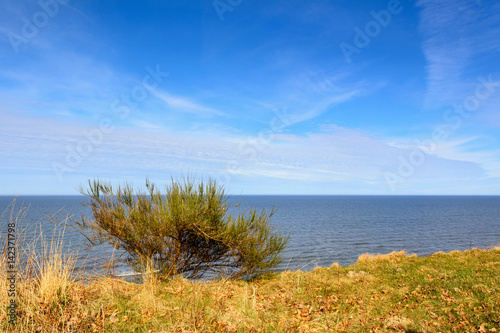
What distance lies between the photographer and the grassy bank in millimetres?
5262

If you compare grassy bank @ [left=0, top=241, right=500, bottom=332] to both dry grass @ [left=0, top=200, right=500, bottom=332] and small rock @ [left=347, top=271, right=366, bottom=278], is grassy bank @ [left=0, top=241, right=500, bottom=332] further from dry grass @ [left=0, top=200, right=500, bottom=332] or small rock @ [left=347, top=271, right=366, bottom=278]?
small rock @ [left=347, top=271, right=366, bottom=278]

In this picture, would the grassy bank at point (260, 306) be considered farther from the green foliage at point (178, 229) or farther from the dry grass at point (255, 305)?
the green foliage at point (178, 229)

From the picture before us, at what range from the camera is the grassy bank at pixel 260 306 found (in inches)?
207

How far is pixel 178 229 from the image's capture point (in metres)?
8.63

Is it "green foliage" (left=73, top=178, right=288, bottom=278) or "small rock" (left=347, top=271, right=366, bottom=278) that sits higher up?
"green foliage" (left=73, top=178, right=288, bottom=278)

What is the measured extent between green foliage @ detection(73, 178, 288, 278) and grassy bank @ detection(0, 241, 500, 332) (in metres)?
1.23

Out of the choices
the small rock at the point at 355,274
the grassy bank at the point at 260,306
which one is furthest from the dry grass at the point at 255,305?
the small rock at the point at 355,274

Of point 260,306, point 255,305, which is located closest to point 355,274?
point 260,306

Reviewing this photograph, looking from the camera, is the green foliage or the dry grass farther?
the green foliage

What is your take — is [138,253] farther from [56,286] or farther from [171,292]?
[56,286]

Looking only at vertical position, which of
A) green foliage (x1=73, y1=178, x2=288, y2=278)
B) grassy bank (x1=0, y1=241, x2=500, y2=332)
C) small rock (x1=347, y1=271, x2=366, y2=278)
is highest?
green foliage (x1=73, y1=178, x2=288, y2=278)

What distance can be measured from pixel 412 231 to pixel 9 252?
47.4 m

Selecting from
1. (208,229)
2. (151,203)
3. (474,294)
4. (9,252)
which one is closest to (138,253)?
(151,203)

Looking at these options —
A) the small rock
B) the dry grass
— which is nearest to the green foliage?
the dry grass
